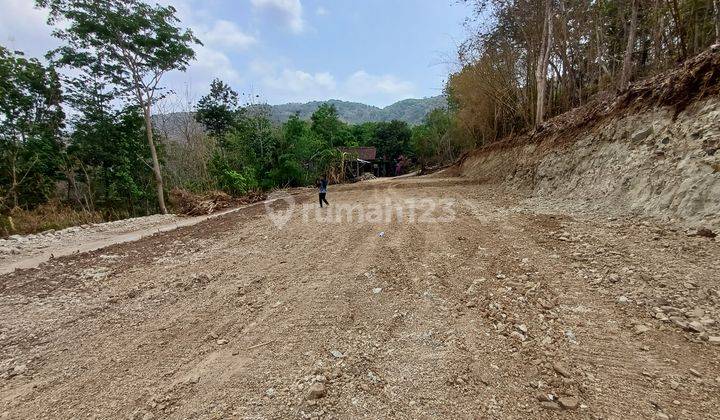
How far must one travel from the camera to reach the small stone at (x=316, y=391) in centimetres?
173

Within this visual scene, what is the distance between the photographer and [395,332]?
232cm

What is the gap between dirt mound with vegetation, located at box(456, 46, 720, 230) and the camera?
3.35 metres

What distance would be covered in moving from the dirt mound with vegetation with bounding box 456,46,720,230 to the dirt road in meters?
0.44

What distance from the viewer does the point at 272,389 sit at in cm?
181

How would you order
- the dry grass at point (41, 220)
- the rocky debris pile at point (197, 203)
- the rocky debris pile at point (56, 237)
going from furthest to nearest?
the rocky debris pile at point (197, 203) → the dry grass at point (41, 220) → the rocky debris pile at point (56, 237)

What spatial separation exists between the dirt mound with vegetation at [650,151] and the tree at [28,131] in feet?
59.3

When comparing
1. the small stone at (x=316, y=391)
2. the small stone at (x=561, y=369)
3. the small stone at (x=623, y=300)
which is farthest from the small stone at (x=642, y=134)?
the small stone at (x=316, y=391)

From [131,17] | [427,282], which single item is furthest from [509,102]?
[131,17]

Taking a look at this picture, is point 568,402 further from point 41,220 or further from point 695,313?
point 41,220

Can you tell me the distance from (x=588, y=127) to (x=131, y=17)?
14.6 m

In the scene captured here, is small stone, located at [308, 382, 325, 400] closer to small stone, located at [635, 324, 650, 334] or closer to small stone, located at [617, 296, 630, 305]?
small stone, located at [635, 324, 650, 334]

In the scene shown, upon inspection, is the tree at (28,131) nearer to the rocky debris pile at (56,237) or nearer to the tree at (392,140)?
the rocky debris pile at (56,237)

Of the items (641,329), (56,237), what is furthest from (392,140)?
(641,329)

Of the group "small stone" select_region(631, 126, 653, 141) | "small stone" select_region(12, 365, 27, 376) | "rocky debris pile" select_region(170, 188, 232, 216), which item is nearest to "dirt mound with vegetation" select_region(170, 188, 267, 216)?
"rocky debris pile" select_region(170, 188, 232, 216)
